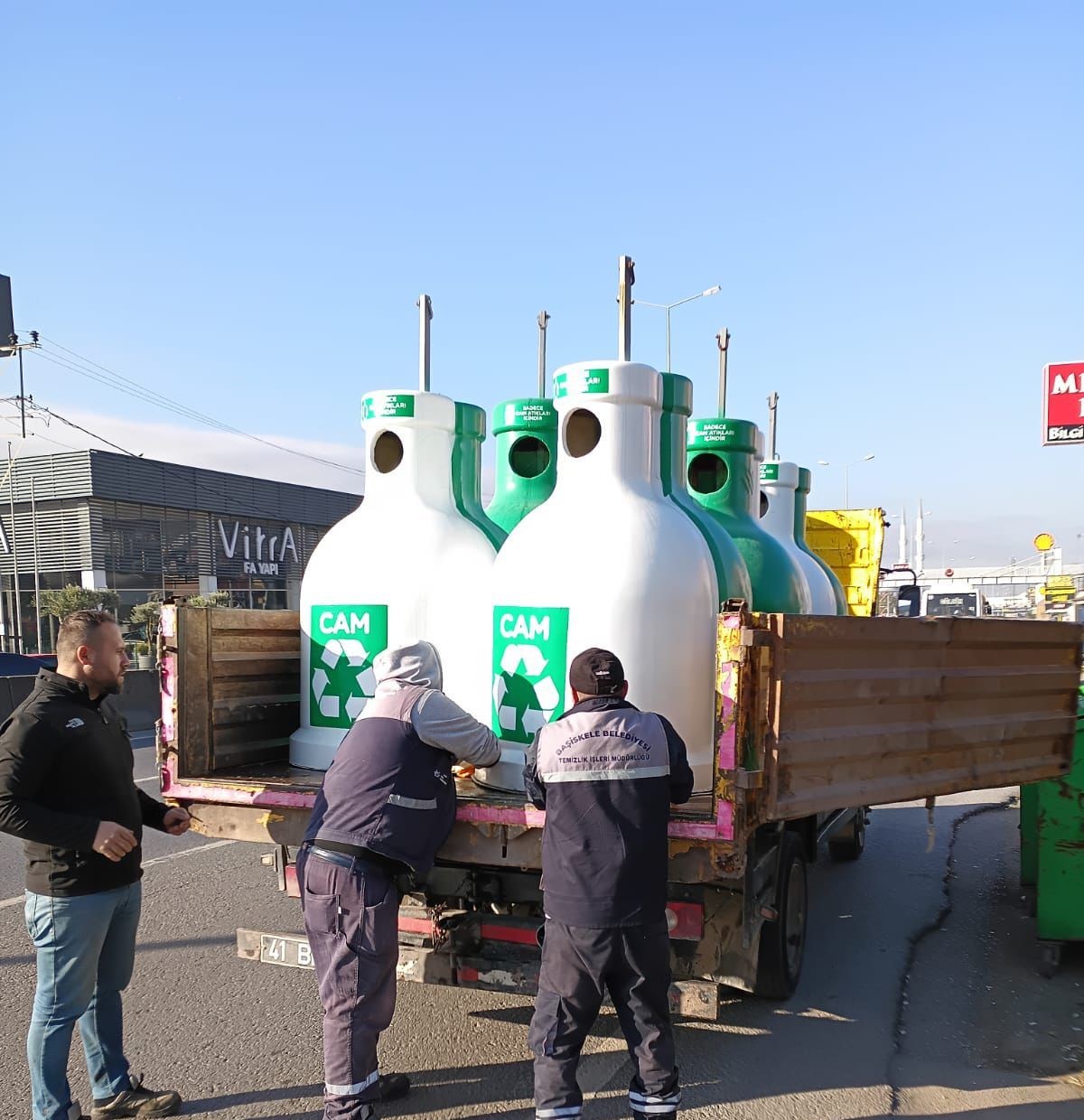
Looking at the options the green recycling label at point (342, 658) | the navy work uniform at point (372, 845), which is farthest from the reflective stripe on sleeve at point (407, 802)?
the green recycling label at point (342, 658)

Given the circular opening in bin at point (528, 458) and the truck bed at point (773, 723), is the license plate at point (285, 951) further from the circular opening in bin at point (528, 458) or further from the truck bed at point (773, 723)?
the circular opening in bin at point (528, 458)

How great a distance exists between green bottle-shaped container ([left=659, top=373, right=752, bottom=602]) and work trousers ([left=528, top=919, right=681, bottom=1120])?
192 centimetres

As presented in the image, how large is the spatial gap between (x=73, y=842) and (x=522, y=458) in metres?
3.23

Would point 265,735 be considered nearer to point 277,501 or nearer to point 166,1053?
point 166,1053

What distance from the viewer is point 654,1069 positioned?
321 cm

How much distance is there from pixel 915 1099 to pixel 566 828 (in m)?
1.92

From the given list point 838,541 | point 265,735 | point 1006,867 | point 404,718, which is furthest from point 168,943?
point 838,541

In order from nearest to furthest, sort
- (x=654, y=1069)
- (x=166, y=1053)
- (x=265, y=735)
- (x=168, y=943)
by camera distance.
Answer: (x=654, y=1069) → (x=166, y=1053) → (x=265, y=735) → (x=168, y=943)

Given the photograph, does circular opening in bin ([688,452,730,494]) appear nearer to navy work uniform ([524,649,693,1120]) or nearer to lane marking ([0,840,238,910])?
navy work uniform ([524,649,693,1120])

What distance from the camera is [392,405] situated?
5262 millimetres

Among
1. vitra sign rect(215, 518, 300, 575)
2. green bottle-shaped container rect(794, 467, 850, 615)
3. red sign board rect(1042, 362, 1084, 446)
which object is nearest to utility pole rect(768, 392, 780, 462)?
green bottle-shaped container rect(794, 467, 850, 615)

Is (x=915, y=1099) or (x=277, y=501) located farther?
(x=277, y=501)

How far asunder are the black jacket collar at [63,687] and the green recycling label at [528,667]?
1685 mm

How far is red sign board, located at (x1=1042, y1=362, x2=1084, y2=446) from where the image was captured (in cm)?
1888
